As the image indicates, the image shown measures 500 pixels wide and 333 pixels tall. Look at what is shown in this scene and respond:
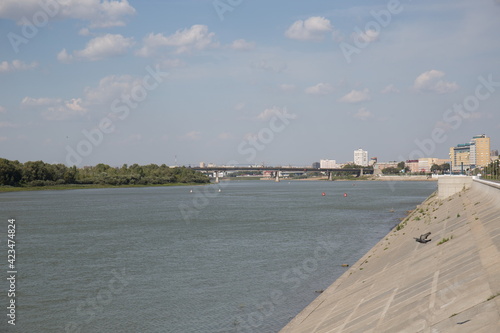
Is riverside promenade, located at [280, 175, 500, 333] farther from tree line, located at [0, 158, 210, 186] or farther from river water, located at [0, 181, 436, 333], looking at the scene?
tree line, located at [0, 158, 210, 186]

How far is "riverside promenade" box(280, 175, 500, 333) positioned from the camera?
39.7 ft

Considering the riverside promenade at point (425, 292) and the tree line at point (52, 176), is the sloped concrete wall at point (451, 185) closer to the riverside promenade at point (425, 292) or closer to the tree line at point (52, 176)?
the riverside promenade at point (425, 292)

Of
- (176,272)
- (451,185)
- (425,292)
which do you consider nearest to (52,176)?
(451,185)

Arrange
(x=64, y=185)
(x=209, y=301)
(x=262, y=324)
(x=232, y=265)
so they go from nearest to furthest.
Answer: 1. (x=262, y=324)
2. (x=209, y=301)
3. (x=232, y=265)
4. (x=64, y=185)

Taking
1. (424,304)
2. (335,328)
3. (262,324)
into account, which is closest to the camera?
(424,304)

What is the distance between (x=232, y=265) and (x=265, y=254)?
463 centimetres

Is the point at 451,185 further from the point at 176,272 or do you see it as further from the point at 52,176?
the point at 52,176

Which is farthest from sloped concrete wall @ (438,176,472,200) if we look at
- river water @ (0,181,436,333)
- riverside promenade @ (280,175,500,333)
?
riverside promenade @ (280,175,500,333)

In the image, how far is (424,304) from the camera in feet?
45.7

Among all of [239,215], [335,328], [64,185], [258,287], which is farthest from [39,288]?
[64,185]

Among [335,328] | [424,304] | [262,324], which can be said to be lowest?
[262,324]

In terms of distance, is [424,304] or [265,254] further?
[265,254]

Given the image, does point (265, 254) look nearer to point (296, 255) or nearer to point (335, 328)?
point (296, 255)

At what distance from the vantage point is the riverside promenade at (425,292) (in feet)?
39.7
